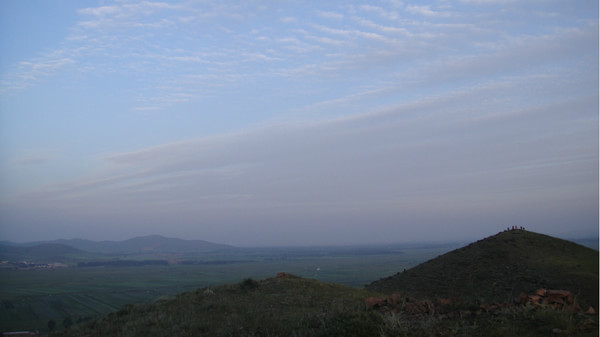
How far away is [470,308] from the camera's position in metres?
11.0

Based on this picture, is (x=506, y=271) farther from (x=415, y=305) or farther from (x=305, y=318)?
(x=305, y=318)

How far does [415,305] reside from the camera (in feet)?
37.9

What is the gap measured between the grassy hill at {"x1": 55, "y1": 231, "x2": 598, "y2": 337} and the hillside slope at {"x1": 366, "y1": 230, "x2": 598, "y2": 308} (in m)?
0.05

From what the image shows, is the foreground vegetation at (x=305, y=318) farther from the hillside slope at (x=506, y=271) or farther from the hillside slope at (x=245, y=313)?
the hillside slope at (x=506, y=271)

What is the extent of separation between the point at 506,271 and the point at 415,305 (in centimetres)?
1557

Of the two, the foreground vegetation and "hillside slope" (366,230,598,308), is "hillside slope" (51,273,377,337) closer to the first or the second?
the foreground vegetation

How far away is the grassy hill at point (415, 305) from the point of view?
9115 millimetres

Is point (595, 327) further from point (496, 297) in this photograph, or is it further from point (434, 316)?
point (496, 297)

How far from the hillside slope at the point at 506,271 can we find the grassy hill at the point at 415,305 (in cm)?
5

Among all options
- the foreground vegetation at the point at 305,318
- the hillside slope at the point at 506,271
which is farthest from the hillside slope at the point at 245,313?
the hillside slope at the point at 506,271

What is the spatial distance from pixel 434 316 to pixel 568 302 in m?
3.85

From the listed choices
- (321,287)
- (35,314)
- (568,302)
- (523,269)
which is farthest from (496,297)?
(35,314)

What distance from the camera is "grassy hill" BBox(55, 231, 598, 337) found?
911cm

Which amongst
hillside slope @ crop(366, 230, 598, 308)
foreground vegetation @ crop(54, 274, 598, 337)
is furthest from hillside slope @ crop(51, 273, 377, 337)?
hillside slope @ crop(366, 230, 598, 308)
